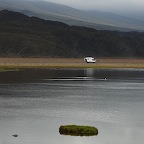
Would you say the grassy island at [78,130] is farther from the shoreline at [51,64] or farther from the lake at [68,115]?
the shoreline at [51,64]

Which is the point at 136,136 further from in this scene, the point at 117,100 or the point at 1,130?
the point at 117,100

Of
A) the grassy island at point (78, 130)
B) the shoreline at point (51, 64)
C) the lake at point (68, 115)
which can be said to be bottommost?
the shoreline at point (51, 64)

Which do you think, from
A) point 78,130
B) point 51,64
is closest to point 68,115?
point 78,130

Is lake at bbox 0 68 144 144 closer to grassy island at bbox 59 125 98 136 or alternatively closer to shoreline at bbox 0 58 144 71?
grassy island at bbox 59 125 98 136

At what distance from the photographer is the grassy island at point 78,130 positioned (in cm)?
2456

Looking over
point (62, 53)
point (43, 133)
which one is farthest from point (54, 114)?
point (62, 53)

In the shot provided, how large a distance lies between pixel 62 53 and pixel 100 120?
161 m

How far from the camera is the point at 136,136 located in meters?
24.4

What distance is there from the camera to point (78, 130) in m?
24.8

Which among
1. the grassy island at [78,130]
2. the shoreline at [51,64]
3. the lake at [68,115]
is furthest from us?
the shoreline at [51,64]

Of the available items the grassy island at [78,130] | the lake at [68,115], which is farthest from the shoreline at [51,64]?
the grassy island at [78,130]

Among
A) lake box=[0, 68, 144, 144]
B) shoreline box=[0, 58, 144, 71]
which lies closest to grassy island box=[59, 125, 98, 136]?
lake box=[0, 68, 144, 144]

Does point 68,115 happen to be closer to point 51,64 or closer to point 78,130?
point 78,130

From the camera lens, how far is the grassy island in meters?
24.6
